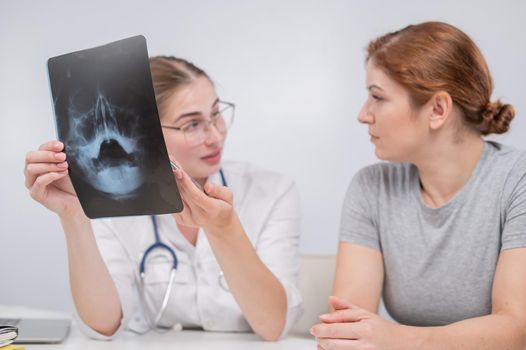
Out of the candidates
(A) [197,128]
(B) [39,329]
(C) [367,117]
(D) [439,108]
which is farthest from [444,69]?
(B) [39,329]

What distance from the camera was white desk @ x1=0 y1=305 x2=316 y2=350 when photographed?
1.36 meters

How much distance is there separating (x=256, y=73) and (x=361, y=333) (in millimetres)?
1447

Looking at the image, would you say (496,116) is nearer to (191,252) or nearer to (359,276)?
(359,276)

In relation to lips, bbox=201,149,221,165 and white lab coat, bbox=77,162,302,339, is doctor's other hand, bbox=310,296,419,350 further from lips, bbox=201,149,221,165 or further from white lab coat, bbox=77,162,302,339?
lips, bbox=201,149,221,165

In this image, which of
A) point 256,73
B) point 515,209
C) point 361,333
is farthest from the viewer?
point 256,73

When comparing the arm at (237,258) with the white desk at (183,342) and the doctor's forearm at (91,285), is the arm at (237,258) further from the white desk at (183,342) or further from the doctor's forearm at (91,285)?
the doctor's forearm at (91,285)

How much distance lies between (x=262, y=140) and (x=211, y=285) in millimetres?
921

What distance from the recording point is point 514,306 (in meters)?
1.25

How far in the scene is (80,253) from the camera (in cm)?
142

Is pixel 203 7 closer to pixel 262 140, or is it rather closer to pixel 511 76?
Answer: pixel 262 140

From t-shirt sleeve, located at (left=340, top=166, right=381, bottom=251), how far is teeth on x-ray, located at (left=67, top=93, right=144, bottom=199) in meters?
0.55

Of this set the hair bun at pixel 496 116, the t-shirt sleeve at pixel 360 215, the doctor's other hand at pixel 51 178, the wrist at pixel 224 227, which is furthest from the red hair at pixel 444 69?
the doctor's other hand at pixel 51 178

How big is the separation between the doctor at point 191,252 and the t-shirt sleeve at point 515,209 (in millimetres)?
476

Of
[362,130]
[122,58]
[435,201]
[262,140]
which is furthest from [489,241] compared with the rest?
[262,140]
